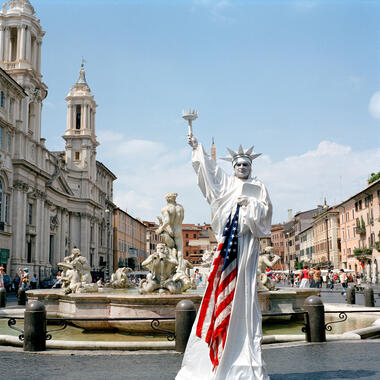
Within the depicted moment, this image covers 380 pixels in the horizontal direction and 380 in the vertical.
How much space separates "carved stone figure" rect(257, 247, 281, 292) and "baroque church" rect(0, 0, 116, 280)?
2864cm

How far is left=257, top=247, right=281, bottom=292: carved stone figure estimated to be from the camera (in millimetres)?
11798

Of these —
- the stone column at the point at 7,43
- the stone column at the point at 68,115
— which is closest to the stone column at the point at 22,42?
the stone column at the point at 7,43

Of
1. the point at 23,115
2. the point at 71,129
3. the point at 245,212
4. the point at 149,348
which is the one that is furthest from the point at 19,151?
the point at 245,212

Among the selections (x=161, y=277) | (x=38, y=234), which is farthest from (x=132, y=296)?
(x=38, y=234)

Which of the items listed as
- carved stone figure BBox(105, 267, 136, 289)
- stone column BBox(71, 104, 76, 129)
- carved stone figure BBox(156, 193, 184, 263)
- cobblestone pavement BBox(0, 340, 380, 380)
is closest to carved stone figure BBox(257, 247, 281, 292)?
carved stone figure BBox(156, 193, 184, 263)

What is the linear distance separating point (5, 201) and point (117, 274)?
27.6 meters

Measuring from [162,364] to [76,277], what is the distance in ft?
17.7

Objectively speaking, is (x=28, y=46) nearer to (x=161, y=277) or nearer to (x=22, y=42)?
(x=22, y=42)

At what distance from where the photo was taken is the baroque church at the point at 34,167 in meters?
38.8

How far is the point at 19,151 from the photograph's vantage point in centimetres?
4028

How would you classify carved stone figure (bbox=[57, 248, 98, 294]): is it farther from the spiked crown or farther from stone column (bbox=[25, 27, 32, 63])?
stone column (bbox=[25, 27, 32, 63])

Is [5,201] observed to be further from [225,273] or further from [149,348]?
[225,273]

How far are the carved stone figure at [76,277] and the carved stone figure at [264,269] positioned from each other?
13.0 ft

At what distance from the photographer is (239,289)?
193 inches
